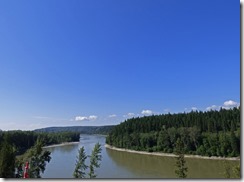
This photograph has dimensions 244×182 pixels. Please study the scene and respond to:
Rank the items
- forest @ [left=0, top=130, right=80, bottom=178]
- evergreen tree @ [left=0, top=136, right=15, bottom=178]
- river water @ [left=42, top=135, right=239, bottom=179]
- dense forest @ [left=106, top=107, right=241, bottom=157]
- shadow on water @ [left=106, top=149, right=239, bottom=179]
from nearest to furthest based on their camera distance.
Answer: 1. evergreen tree @ [left=0, top=136, right=15, bottom=178]
2. forest @ [left=0, top=130, right=80, bottom=178]
3. river water @ [left=42, top=135, right=239, bottom=179]
4. shadow on water @ [left=106, top=149, right=239, bottom=179]
5. dense forest @ [left=106, top=107, right=241, bottom=157]

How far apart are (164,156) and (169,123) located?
3928 mm

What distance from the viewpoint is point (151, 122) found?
2064cm

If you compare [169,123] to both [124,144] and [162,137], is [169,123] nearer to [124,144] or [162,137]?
[162,137]

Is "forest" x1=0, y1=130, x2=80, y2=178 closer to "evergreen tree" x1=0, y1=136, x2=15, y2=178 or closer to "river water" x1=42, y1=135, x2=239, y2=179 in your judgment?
"evergreen tree" x1=0, y1=136, x2=15, y2=178

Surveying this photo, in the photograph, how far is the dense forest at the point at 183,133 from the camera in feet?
47.9

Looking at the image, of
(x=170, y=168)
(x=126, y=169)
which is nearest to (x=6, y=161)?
(x=126, y=169)

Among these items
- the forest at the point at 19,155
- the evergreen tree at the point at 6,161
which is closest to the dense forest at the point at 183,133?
the forest at the point at 19,155

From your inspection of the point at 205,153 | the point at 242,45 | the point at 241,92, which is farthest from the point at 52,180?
the point at 205,153

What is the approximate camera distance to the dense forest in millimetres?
14594

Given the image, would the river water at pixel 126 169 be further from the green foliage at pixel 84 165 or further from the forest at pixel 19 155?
the forest at pixel 19 155

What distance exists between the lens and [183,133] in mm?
16500

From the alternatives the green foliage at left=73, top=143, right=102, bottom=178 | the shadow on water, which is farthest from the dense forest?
the green foliage at left=73, top=143, right=102, bottom=178

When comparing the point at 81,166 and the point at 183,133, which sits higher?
the point at 183,133

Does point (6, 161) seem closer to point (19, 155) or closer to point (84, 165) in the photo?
point (84, 165)
